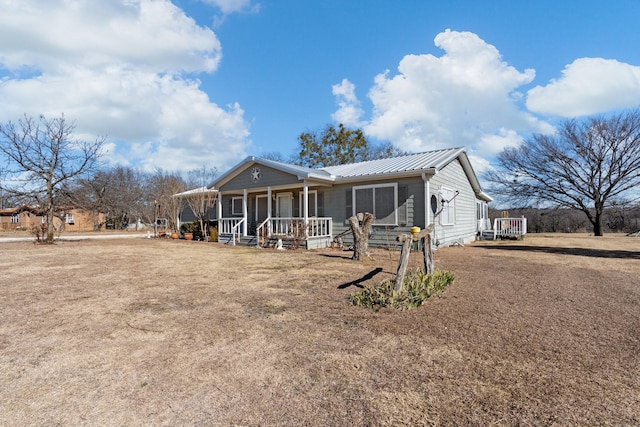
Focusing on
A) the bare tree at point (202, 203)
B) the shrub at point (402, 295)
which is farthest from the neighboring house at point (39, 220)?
the shrub at point (402, 295)

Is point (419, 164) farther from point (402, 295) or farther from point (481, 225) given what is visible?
point (481, 225)

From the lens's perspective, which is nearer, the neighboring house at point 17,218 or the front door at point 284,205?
the front door at point 284,205

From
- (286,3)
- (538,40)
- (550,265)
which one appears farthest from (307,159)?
(550,265)

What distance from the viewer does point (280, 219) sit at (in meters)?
13.9

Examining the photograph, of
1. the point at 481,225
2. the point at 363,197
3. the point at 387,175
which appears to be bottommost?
the point at 481,225

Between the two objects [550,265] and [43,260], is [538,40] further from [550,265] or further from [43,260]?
[43,260]

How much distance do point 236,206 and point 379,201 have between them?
915 centimetres

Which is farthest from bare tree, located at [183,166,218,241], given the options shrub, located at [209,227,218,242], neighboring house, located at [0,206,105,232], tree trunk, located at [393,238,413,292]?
neighboring house, located at [0,206,105,232]

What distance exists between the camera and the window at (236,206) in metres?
18.4

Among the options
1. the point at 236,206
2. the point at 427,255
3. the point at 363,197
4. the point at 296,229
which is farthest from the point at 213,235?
the point at 427,255

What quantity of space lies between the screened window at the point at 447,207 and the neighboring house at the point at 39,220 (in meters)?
Answer: 35.6

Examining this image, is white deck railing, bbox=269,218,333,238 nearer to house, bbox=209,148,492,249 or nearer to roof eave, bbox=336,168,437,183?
house, bbox=209,148,492,249

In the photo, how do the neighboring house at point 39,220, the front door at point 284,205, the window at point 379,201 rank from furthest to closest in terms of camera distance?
the neighboring house at point 39,220 < the front door at point 284,205 < the window at point 379,201

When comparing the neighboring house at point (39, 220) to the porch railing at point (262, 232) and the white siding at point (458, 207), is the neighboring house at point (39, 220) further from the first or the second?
the white siding at point (458, 207)
